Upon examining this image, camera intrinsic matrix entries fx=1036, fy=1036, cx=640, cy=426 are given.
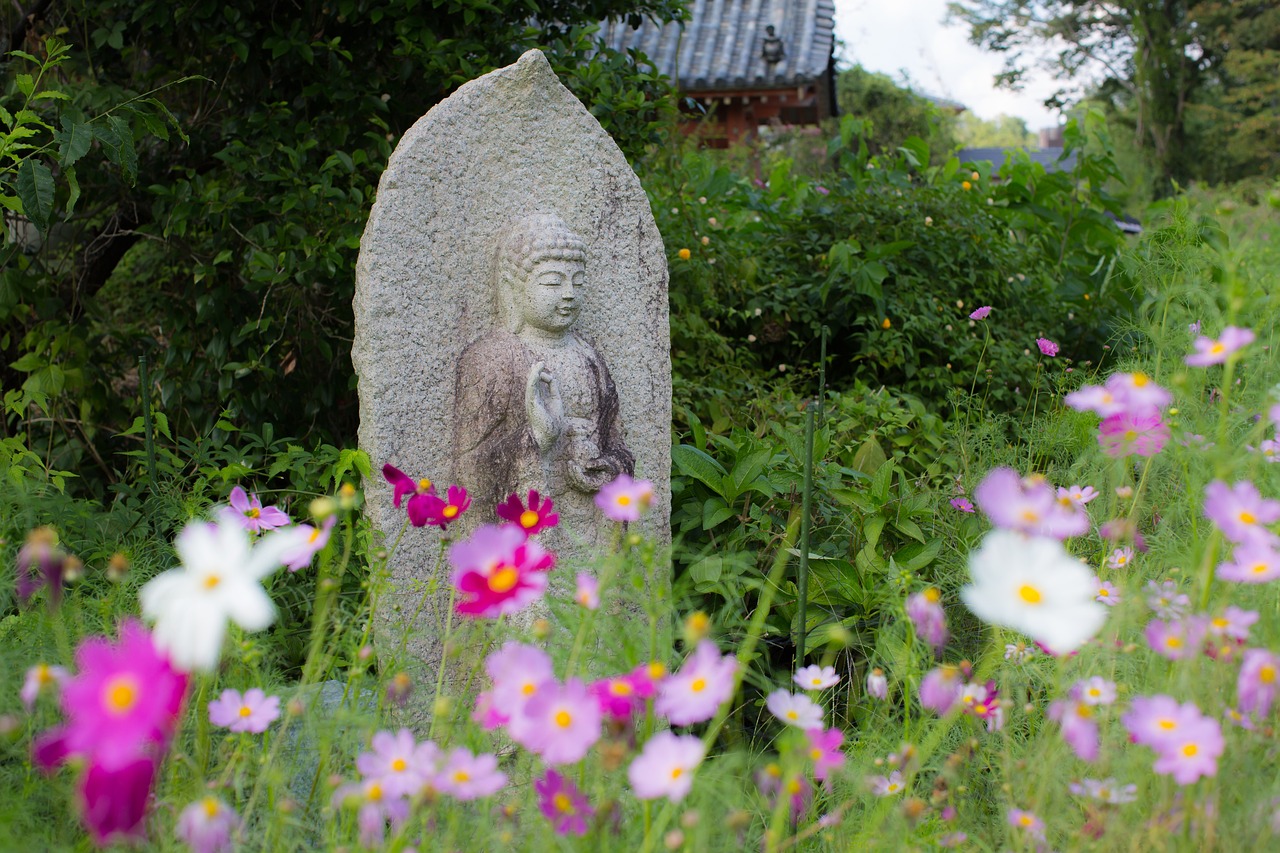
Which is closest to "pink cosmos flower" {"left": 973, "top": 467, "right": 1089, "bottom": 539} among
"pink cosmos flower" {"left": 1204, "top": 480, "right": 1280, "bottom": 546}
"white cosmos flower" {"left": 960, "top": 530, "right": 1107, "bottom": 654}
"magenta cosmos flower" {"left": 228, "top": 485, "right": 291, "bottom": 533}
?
"white cosmos flower" {"left": 960, "top": 530, "right": 1107, "bottom": 654}

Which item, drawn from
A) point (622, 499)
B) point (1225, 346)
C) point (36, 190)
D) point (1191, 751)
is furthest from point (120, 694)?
point (36, 190)

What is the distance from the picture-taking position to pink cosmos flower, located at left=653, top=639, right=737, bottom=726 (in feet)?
3.21

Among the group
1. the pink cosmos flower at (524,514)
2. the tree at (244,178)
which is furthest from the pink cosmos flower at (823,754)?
the tree at (244,178)

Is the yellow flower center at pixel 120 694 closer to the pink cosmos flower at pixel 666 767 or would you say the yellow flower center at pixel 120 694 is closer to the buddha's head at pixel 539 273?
the pink cosmos flower at pixel 666 767

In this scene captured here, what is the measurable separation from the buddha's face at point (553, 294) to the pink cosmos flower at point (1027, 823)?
1.46 meters

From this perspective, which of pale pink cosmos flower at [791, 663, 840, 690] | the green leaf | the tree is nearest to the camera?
pale pink cosmos flower at [791, 663, 840, 690]

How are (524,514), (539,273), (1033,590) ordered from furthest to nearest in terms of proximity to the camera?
1. (539,273)
2. (524,514)
3. (1033,590)

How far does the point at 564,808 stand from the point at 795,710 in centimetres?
35

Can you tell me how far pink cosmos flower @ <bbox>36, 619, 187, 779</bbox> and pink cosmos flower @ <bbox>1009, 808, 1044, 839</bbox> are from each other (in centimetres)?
88

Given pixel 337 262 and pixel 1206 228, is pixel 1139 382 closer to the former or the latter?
pixel 337 262

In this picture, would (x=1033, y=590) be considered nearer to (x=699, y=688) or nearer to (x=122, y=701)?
(x=699, y=688)

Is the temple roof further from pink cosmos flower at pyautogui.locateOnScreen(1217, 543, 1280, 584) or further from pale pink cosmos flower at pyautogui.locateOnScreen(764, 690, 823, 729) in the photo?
pink cosmos flower at pyautogui.locateOnScreen(1217, 543, 1280, 584)

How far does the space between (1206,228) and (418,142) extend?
9.15ft

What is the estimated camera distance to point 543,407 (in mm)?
2293
